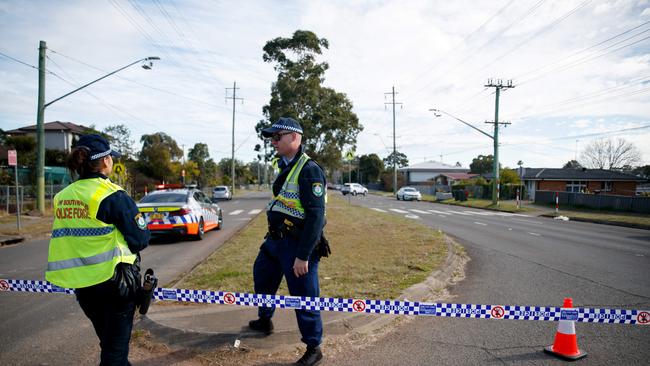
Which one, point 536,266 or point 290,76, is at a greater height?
point 290,76

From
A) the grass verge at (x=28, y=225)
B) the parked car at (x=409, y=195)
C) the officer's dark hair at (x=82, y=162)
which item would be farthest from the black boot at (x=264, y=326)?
the parked car at (x=409, y=195)

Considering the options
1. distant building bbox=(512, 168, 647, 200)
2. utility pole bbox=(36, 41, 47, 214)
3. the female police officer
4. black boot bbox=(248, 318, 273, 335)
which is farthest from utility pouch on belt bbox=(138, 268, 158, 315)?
distant building bbox=(512, 168, 647, 200)

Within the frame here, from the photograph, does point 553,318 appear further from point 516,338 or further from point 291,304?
point 291,304

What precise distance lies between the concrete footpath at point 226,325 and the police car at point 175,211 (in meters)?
5.70

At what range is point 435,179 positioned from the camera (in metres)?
82.3

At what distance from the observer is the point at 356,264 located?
7.25m

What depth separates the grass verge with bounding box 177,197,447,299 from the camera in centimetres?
566

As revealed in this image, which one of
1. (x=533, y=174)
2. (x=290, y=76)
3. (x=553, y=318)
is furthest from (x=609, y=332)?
(x=533, y=174)

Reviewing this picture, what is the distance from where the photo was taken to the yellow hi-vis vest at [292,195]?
11.1ft

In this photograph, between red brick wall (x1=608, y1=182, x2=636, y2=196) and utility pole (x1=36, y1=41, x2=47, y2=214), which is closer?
utility pole (x1=36, y1=41, x2=47, y2=214)

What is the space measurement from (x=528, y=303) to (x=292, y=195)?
372 cm

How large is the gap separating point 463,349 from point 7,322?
491 centimetres

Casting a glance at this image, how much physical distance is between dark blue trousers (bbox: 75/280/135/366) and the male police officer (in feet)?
4.25

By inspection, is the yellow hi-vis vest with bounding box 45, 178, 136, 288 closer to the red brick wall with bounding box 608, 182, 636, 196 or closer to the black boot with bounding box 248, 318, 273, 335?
the black boot with bounding box 248, 318, 273, 335
